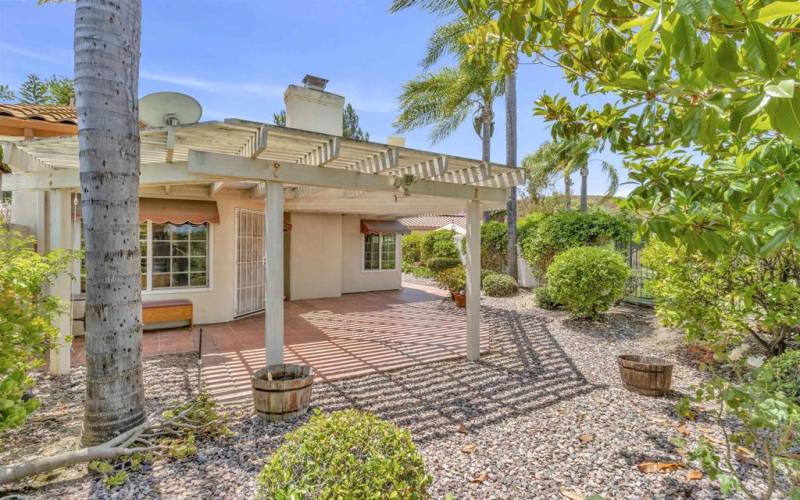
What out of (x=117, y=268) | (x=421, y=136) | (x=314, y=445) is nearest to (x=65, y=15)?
(x=117, y=268)

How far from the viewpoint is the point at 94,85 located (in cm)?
379

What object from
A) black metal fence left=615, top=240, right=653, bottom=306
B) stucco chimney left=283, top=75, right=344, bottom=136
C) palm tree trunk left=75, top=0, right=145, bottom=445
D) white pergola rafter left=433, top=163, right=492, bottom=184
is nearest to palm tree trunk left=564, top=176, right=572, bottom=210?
black metal fence left=615, top=240, right=653, bottom=306

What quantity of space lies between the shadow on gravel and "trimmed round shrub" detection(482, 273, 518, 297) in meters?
7.13

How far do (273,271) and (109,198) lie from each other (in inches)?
80.6

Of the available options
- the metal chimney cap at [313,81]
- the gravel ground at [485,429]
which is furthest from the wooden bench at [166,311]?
the metal chimney cap at [313,81]

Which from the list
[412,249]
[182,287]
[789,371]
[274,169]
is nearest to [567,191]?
[412,249]

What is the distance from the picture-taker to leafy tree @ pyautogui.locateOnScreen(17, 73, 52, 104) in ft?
84.3

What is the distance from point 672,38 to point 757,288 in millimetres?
7155

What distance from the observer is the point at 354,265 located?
54.3 ft

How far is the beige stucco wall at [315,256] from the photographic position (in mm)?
14297

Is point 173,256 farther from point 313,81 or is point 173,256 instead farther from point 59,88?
point 59,88

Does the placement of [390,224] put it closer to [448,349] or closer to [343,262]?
[343,262]

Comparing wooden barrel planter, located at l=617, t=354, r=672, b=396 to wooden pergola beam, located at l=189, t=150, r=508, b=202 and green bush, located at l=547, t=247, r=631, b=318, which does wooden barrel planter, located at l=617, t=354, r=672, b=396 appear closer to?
wooden pergola beam, located at l=189, t=150, r=508, b=202

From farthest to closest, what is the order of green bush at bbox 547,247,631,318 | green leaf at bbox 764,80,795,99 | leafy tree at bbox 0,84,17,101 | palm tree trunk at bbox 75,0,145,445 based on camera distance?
1. leafy tree at bbox 0,84,17,101
2. green bush at bbox 547,247,631,318
3. palm tree trunk at bbox 75,0,145,445
4. green leaf at bbox 764,80,795,99
